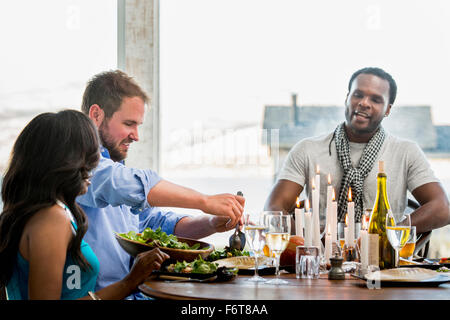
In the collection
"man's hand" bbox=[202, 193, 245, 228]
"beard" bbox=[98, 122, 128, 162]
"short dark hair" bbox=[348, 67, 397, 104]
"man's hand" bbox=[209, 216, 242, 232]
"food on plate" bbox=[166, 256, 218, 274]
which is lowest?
"food on plate" bbox=[166, 256, 218, 274]

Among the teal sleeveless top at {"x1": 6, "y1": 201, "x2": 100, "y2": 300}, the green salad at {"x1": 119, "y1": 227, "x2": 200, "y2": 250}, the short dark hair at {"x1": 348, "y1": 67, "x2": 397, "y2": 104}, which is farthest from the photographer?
the short dark hair at {"x1": 348, "y1": 67, "x2": 397, "y2": 104}

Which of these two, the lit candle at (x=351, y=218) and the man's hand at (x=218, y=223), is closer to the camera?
the lit candle at (x=351, y=218)

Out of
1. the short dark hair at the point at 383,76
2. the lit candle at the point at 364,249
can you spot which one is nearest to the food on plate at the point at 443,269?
the lit candle at the point at 364,249

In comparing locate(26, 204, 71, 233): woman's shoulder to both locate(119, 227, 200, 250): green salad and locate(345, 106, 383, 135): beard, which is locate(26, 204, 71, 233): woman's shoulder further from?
locate(345, 106, 383, 135): beard

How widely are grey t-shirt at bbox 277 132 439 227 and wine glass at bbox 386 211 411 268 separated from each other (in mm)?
1369

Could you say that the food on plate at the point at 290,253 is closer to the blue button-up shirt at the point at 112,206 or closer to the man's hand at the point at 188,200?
the man's hand at the point at 188,200

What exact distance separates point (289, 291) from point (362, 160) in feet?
6.27

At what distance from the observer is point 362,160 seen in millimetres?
3350

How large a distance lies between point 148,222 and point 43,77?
58.1 inches

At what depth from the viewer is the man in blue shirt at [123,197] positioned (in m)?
1.94

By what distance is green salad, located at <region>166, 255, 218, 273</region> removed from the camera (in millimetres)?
1737

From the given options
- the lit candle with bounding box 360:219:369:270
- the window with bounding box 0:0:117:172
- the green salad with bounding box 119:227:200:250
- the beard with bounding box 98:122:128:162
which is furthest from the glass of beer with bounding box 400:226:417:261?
the window with bounding box 0:0:117:172

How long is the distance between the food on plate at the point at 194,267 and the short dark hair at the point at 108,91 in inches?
35.1
